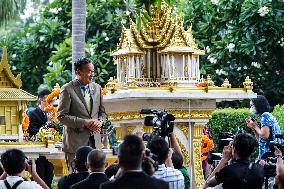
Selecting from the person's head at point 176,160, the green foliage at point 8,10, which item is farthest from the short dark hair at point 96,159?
the green foliage at point 8,10

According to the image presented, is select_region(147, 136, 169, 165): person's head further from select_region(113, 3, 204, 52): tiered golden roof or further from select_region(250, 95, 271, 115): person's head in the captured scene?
select_region(113, 3, 204, 52): tiered golden roof

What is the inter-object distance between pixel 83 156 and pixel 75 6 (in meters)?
8.53

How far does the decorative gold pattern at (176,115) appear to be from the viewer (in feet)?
56.9

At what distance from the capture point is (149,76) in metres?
18.2

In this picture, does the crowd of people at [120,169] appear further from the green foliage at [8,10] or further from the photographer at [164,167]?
the green foliage at [8,10]

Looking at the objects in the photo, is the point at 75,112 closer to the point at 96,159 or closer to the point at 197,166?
the point at 197,166

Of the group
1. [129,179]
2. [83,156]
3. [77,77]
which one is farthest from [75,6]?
[129,179]

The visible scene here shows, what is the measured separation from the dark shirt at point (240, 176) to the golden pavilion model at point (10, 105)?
181 inches

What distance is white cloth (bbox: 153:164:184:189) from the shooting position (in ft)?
39.9

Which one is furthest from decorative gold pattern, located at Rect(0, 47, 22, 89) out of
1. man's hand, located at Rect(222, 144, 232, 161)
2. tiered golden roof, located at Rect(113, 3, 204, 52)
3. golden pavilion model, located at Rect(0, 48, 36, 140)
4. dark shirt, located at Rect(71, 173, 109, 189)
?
dark shirt, located at Rect(71, 173, 109, 189)

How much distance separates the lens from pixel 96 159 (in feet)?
39.4

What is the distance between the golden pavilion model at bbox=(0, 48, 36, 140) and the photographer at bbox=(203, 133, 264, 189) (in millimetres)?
4441

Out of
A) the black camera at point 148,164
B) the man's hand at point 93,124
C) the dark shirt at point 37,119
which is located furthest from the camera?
the dark shirt at point 37,119

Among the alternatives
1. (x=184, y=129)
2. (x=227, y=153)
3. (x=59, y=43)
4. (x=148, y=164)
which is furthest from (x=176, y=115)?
(x=59, y=43)
